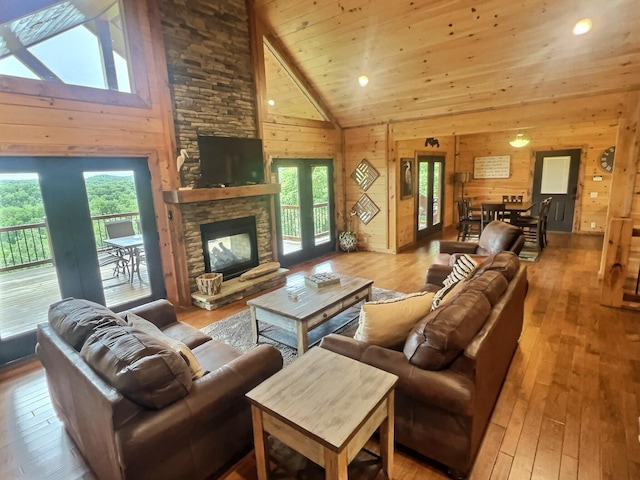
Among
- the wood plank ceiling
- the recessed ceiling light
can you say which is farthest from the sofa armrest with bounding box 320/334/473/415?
the recessed ceiling light

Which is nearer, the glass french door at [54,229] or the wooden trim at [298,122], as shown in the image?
the glass french door at [54,229]

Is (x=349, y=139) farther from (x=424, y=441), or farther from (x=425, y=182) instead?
(x=424, y=441)

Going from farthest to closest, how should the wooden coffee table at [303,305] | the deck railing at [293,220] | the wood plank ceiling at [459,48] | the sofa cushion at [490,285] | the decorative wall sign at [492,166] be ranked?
the decorative wall sign at [492,166] < the deck railing at [293,220] < the wood plank ceiling at [459,48] < the wooden coffee table at [303,305] < the sofa cushion at [490,285]

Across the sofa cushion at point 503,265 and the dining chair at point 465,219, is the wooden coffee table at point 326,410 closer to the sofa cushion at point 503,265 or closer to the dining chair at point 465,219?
the sofa cushion at point 503,265

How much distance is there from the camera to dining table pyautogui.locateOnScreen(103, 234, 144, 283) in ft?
12.6

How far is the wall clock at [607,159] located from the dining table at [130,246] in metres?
9.10

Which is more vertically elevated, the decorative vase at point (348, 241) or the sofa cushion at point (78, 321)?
the sofa cushion at point (78, 321)

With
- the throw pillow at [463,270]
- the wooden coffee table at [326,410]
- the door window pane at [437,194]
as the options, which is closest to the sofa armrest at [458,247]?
the throw pillow at [463,270]

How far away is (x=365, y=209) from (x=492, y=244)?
308 centimetres

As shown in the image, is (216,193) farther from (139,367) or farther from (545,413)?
(545,413)

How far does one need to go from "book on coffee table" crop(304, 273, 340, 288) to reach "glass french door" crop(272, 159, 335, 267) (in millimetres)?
2343

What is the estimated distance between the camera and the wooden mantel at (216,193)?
404cm

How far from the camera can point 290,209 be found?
6.26 metres

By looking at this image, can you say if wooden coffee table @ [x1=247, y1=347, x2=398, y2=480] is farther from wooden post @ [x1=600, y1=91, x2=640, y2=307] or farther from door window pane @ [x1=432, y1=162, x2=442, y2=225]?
door window pane @ [x1=432, y1=162, x2=442, y2=225]
